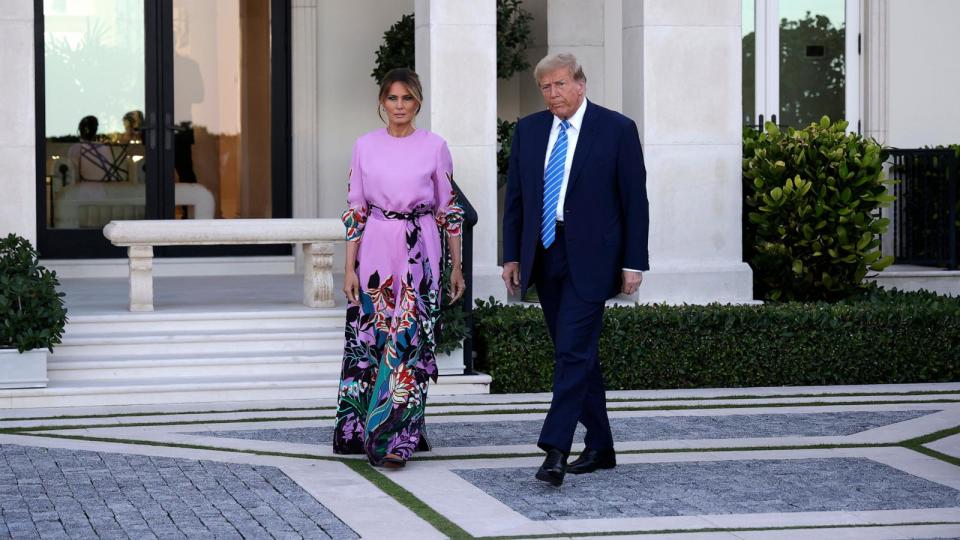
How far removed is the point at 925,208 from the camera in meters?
13.3

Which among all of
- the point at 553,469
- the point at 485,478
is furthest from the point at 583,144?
the point at 485,478

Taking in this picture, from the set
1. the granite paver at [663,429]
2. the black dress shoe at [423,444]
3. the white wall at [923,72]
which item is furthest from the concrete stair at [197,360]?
the white wall at [923,72]

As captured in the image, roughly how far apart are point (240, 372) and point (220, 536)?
13.6 feet

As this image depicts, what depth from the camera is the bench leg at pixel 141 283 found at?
10773 mm

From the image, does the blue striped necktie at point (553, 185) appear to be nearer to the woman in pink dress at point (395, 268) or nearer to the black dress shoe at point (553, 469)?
the woman in pink dress at point (395, 268)

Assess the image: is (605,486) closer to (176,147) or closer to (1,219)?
(1,219)

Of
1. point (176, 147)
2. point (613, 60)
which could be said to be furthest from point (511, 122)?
point (176, 147)

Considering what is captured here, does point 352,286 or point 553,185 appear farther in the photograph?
point 352,286

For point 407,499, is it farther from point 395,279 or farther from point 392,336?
point 395,279

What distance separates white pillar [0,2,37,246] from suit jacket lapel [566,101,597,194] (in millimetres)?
4674

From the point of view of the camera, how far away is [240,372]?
10188mm

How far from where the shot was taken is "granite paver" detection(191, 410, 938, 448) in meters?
8.33

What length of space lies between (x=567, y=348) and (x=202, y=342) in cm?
409

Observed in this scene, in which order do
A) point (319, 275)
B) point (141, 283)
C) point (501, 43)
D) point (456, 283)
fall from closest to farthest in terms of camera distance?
point (456, 283) < point (141, 283) < point (319, 275) < point (501, 43)
